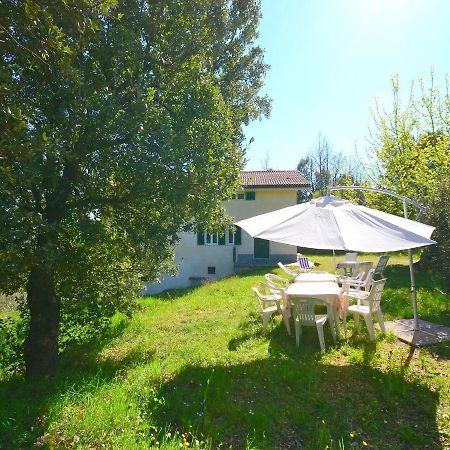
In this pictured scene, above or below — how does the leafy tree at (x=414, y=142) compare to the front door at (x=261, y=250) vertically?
above

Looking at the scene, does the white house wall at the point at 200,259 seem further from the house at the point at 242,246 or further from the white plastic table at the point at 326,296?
the white plastic table at the point at 326,296

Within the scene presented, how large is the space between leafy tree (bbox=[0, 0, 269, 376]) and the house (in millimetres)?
14283

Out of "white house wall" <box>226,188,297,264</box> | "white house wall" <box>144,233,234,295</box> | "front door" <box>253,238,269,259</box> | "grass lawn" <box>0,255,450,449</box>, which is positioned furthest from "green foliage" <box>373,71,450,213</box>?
"grass lawn" <box>0,255,450,449</box>

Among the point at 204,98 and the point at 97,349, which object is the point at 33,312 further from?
the point at 204,98

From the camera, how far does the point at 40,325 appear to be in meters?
5.99

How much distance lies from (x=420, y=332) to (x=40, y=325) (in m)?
7.07

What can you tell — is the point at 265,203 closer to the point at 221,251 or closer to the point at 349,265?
the point at 221,251

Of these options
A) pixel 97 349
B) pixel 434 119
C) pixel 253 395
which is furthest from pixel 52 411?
pixel 434 119

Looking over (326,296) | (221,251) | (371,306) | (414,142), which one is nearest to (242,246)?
(221,251)

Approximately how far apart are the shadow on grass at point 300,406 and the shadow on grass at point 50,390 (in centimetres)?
113

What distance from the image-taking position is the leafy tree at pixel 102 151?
4.48 meters

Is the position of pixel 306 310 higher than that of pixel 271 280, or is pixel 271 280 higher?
pixel 271 280

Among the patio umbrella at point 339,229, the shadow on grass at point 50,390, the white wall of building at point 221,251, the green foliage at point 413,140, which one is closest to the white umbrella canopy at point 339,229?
the patio umbrella at point 339,229

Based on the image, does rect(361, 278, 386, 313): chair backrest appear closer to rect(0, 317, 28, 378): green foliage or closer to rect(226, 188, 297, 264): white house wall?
rect(0, 317, 28, 378): green foliage
